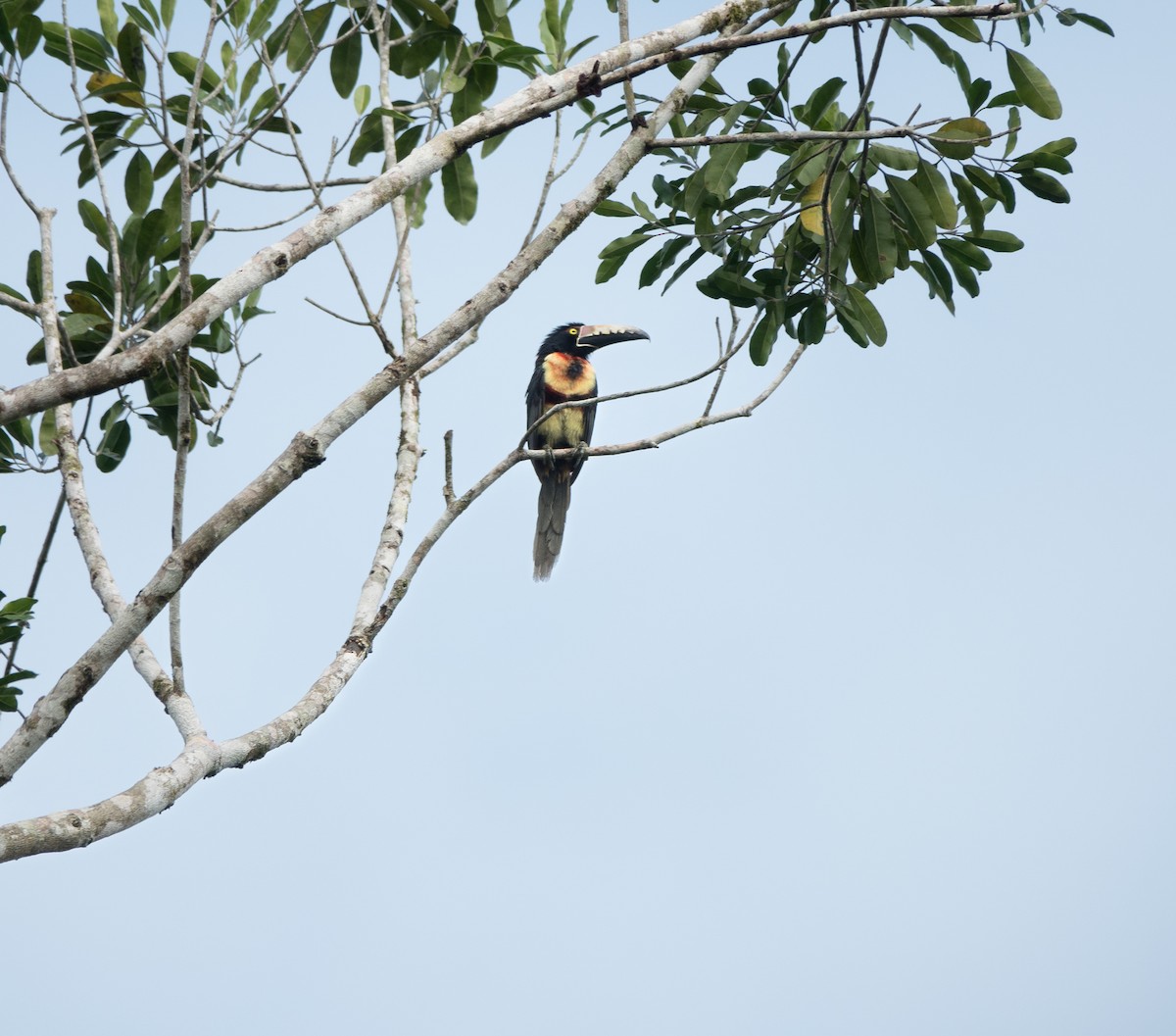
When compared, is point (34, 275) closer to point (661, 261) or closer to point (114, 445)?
point (114, 445)

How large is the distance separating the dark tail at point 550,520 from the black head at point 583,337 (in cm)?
114

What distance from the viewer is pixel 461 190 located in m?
5.42

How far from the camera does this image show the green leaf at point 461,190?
17.7 ft

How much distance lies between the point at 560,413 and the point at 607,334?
0.94 m

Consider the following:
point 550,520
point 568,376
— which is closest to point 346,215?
point 550,520

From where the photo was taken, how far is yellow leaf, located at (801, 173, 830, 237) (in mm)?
4625

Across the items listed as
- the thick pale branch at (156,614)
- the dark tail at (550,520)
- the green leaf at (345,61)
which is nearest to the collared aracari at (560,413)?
the dark tail at (550,520)

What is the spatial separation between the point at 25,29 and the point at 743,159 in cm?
253

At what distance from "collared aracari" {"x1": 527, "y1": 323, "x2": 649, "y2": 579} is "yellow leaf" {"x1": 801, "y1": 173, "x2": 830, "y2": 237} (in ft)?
13.0

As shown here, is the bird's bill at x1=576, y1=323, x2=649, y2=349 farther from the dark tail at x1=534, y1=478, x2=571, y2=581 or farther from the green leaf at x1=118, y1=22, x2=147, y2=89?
the green leaf at x1=118, y1=22, x2=147, y2=89

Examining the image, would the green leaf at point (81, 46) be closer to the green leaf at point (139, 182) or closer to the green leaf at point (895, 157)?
the green leaf at point (139, 182)

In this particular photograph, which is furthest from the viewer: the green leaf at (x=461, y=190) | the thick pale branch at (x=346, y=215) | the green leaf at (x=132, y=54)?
the green leaf at (x=461, y=190)

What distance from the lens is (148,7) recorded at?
483 centimetres

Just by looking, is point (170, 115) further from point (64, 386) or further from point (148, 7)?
point (64, 386)
